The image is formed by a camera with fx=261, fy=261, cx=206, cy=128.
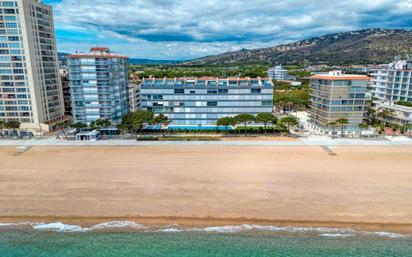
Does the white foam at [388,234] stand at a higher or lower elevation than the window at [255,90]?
lower

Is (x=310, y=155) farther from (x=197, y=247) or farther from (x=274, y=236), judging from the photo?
(x=197, y=247)

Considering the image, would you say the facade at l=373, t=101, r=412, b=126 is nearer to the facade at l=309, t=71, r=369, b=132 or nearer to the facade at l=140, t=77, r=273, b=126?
the facade at l=309, t=71, r=369, b=132

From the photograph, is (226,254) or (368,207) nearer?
(226,254)

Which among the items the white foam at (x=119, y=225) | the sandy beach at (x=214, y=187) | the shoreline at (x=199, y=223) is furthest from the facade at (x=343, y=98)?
the white foam at (x=119, y=225)

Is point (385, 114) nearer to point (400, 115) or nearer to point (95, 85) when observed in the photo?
point (400, 115)

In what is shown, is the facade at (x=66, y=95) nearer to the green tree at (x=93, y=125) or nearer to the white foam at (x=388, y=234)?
the green tree at (x=93, y=125)

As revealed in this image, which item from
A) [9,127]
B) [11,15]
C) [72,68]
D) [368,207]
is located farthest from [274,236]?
[11,15]

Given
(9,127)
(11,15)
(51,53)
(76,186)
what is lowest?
(76,186)
